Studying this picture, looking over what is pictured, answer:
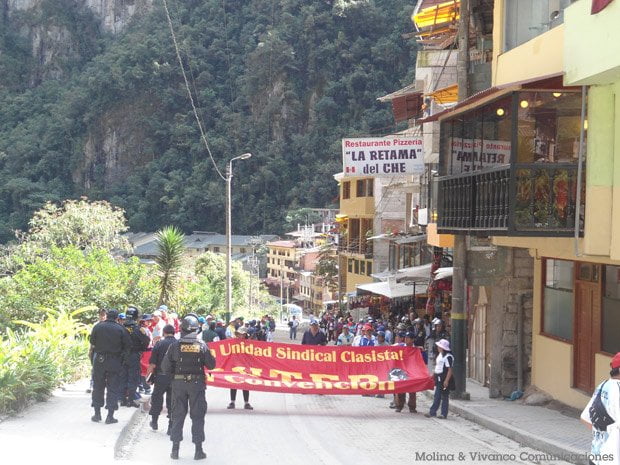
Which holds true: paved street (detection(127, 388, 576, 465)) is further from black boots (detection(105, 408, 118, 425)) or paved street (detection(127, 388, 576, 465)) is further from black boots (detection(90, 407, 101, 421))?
black boots (detection(90, 407, 101, 421))

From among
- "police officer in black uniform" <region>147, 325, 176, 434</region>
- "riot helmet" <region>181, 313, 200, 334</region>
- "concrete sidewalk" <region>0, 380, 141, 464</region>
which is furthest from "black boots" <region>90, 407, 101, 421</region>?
"riot helmet" <region>181, 313, 200, 334</region>

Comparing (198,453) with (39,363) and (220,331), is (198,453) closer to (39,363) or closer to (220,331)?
(39,363)

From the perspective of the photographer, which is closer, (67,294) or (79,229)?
(67,294)

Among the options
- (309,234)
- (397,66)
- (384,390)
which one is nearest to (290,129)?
(397,66)

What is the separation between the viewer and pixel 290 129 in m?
126

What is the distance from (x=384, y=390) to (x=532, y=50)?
633 centimetres

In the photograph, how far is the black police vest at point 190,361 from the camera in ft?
33.8

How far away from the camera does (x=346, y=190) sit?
54562 mm

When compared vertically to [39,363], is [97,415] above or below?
below

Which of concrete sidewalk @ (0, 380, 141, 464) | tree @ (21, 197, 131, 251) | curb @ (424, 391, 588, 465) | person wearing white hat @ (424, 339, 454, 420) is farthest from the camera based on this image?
tree @ (21, 197, 131, 251)

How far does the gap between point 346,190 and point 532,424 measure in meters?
41.6

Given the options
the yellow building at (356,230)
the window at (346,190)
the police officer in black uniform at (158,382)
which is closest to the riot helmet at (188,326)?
the police officer in black uniform at (158,382)

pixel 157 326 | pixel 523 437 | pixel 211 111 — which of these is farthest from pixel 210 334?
pixel 211 111

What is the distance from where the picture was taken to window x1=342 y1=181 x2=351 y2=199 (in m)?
Result: 53.9
